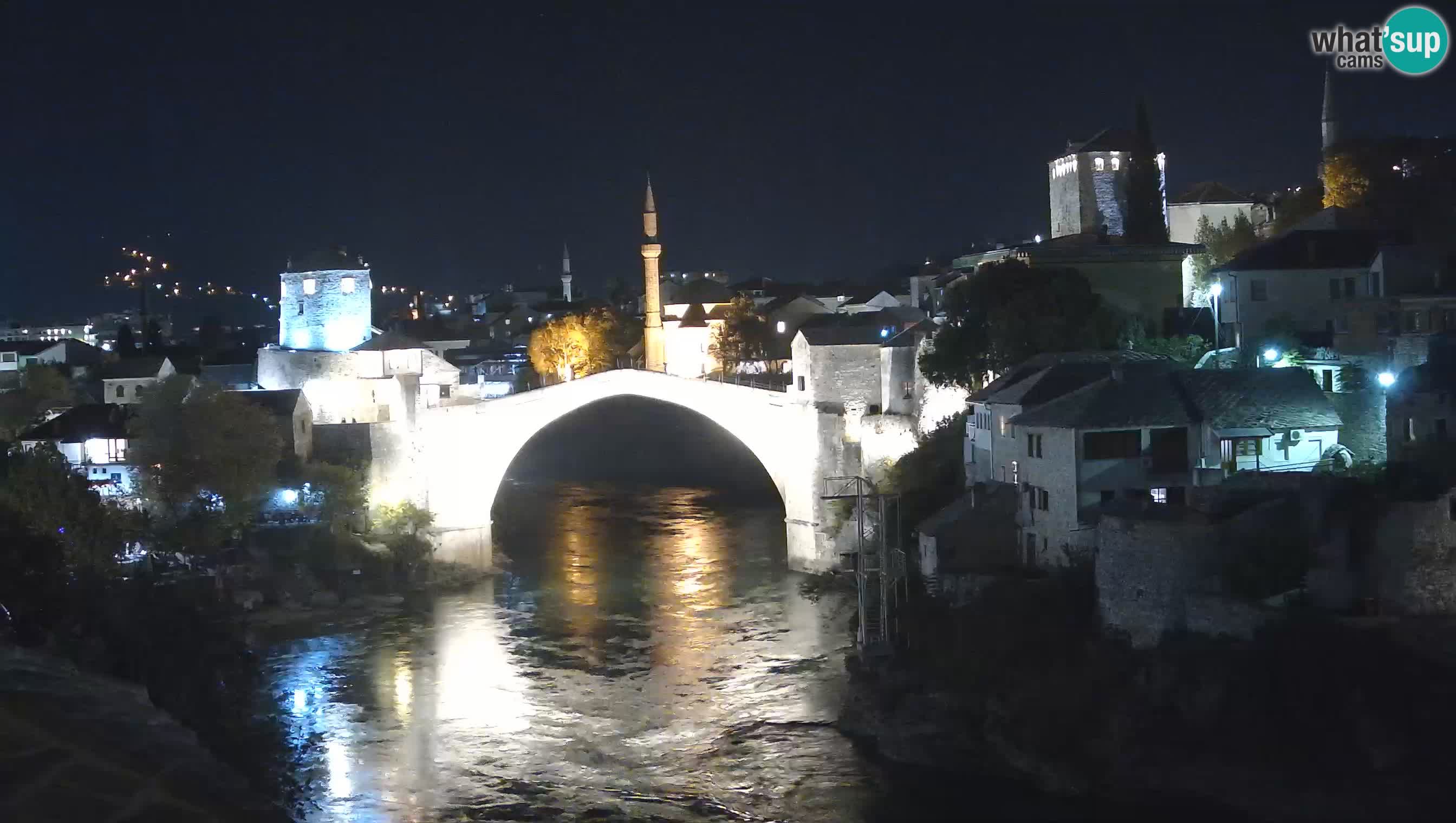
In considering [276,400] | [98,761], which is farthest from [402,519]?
[98,761]

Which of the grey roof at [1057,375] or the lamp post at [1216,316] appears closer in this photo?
the grey roof at [1057,375]

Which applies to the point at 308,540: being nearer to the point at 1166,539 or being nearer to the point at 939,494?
the point at 939,494

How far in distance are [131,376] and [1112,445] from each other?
19.4m

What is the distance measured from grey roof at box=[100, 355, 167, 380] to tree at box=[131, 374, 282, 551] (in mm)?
7007

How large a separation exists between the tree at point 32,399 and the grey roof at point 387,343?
5.27 metres

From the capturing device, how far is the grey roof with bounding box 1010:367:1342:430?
14977 mm

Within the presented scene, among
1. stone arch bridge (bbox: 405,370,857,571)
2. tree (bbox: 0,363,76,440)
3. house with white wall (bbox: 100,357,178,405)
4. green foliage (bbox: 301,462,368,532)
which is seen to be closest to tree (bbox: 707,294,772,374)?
stone arch bridge (bbox: 405,370,857,571)

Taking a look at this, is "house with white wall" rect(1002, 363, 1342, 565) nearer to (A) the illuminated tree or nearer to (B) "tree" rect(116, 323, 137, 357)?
(A) the illuminated tree

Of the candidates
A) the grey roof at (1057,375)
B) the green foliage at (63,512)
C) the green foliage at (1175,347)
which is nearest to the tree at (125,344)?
the green foliage at (63,512)

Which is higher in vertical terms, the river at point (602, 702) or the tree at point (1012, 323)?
the tree at point (1012, 323)

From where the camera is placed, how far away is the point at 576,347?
1433 inches

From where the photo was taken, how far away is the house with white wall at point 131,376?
→ 91.1 ft

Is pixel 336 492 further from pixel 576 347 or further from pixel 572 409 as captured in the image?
pixel 576 347

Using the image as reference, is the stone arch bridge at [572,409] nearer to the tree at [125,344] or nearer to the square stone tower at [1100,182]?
the square stone tower at [1100,182]
